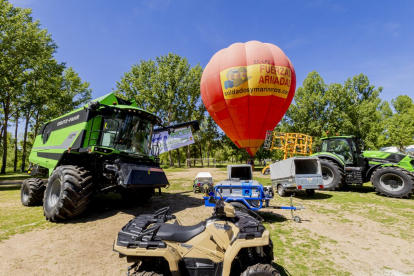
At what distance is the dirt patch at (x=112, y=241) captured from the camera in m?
3.65

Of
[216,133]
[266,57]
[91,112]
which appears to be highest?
[266,57]

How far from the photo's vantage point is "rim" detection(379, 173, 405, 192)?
32.0 feet

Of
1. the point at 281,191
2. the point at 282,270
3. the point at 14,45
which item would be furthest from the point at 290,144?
the point at 14,45

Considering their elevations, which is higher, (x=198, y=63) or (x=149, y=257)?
(x=198, y=63)

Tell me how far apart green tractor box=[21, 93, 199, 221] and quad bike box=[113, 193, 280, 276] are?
3149mm

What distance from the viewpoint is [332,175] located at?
38.1 ft

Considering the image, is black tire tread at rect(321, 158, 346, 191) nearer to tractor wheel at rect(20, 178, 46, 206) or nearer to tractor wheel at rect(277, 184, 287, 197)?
tractor wheel at rect(277, 184, 287, 197)

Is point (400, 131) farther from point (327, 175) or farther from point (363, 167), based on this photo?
point (327, 175)

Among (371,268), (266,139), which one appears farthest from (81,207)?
(266,139)

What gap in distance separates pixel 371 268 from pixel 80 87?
4191 cm

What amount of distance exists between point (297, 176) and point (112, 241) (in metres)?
8.36

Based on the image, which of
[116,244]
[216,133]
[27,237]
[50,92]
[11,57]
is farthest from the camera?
[216,133]

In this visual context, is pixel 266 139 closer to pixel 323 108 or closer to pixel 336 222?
pixel 336 222

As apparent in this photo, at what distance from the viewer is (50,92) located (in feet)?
79.8
